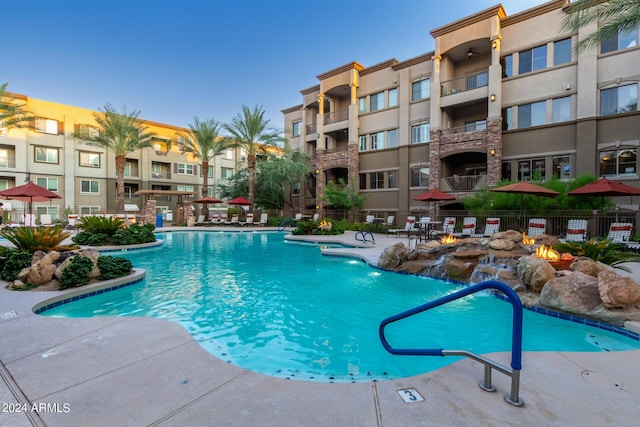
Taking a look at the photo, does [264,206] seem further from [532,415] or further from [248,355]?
[532,415]

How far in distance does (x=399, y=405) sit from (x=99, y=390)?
254cm

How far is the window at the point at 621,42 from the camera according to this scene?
1700 cm

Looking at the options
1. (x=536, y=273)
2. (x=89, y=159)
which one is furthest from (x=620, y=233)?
(x=89, y=159)

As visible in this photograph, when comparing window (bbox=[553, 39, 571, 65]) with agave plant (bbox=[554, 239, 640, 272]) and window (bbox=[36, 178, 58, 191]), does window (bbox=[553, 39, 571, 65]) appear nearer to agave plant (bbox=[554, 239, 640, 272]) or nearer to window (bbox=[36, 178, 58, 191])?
agave plant (bbox=[554, 239, 640, 272])

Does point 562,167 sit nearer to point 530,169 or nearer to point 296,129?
point 530,169

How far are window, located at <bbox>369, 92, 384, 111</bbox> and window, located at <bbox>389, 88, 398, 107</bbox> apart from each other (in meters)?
0.81

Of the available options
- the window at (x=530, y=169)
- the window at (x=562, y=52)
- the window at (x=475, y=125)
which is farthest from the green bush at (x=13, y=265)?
the window at (x=562, y=52)

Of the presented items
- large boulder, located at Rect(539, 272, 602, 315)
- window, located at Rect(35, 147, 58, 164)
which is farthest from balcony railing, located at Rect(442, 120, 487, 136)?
window, located at Rect(35, 147, 58, 164)

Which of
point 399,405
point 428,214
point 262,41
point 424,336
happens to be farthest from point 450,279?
point 262,41

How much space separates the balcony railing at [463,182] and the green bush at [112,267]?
2033cm

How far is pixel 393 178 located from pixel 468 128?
652 centimetres

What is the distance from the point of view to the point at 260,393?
2758 millimetres

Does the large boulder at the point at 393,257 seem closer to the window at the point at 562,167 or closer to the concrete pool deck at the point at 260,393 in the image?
the concrete pool deck at the point at 260,393

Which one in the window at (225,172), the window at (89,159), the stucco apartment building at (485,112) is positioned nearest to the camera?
the stucco apartment building at (485,112)
